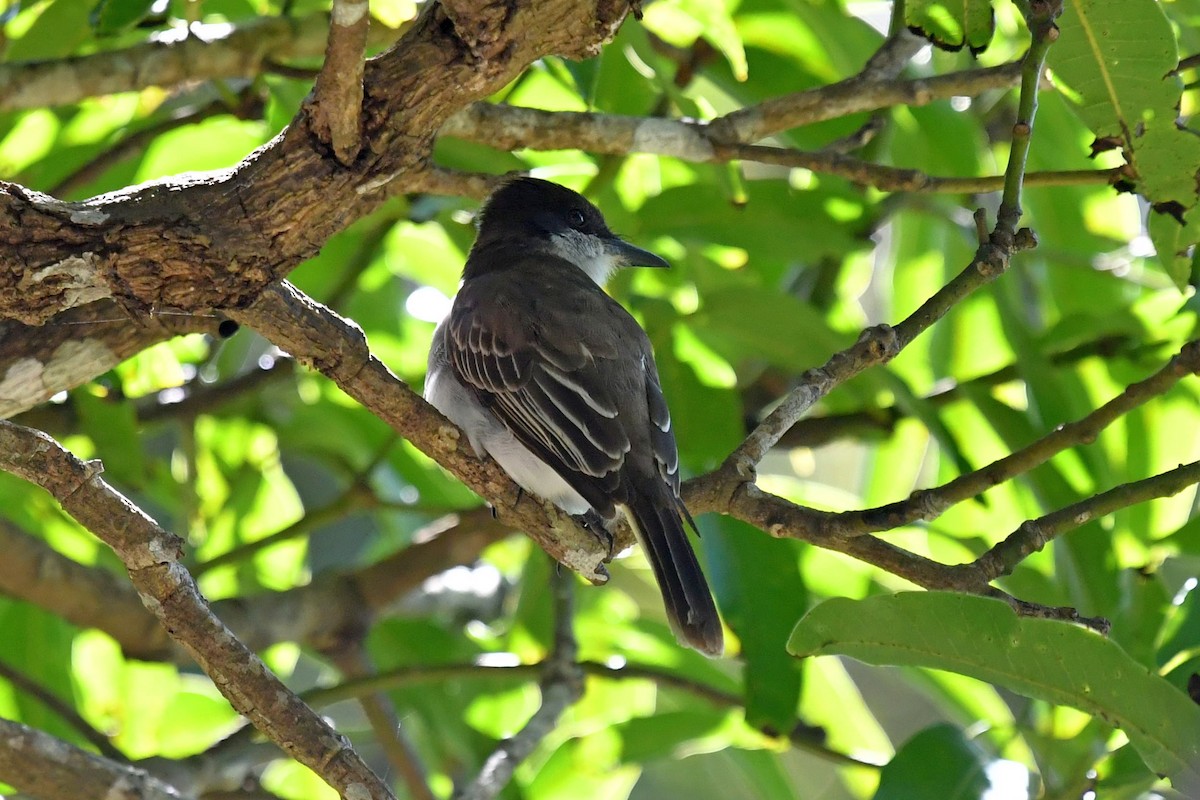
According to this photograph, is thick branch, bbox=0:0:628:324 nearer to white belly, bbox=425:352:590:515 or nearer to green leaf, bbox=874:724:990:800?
white belly, bbox=425:352:590:515

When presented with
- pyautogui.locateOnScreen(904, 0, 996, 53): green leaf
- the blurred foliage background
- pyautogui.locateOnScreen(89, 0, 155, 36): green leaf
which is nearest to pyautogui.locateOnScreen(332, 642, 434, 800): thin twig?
the blurred foliage background

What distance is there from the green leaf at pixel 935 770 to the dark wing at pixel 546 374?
823 mm

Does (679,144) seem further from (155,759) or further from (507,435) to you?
(155,759)

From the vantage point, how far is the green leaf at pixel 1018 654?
216 centimetres

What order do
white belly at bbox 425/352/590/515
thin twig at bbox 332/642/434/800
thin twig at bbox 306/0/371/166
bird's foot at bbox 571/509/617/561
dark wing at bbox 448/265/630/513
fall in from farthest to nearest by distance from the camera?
thin twig at bbox 332/642/434/800
white belly at bbox 425/352/590/515
dark wing at bbox 448/265/630/513
bird's foot at bbox 571/509/617/561
thin twig at bbox 306/0/371/166

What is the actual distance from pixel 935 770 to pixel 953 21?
1.45 meters

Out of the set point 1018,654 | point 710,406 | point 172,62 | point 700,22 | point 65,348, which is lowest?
point 1018,654

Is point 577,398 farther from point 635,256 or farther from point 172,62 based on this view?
point 172,62

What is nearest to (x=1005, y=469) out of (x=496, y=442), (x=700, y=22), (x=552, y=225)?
(x=700, y=22)

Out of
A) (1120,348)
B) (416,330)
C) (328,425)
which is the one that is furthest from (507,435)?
(1120,348)

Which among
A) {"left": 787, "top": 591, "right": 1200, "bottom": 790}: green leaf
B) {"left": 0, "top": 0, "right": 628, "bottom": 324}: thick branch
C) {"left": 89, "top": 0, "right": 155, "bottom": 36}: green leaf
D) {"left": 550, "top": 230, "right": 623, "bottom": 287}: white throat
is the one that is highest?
{"left": 550, "top": 230, "right": 623, "bottom": 287}: white throat

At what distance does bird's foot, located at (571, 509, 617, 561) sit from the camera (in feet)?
9.23

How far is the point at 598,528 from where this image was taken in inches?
123

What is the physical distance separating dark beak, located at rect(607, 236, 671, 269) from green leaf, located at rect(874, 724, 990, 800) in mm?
1503
